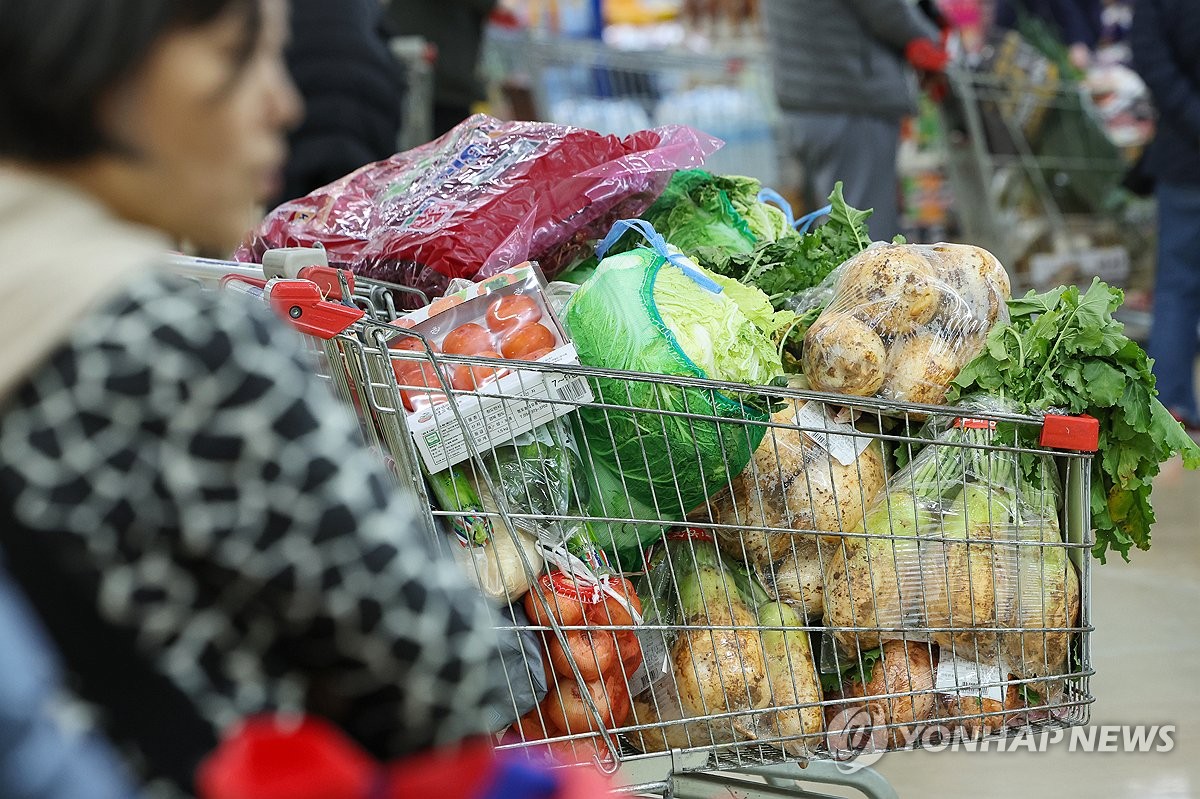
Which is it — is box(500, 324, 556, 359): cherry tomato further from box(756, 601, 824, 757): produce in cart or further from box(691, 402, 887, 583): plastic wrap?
box(756, 601, 824, 757): produce in cart

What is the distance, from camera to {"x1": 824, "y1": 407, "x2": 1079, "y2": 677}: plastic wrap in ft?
7.34

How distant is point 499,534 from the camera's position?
2.10m

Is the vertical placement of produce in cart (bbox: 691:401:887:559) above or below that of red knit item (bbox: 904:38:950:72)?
above

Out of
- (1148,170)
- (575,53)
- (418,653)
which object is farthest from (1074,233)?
(418,653)

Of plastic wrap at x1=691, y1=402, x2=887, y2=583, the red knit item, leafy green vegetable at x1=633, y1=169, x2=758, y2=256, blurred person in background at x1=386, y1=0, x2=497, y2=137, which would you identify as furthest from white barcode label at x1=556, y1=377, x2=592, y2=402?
blurred person in background at x1=386, y1=0, x2=497, y2=137

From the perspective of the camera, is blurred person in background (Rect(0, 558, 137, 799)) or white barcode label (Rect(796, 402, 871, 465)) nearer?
blurred person in background (Rect(0, 558, 137, 799))

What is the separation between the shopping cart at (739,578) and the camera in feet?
6.61

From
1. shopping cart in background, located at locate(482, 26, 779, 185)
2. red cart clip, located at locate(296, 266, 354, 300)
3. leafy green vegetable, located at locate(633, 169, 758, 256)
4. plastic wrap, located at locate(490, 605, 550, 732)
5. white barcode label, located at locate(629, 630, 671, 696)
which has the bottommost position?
shopping cart in background, located at locate(482, 26, 779, 185)

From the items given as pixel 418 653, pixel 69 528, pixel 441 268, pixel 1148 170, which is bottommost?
pixel 1148 170

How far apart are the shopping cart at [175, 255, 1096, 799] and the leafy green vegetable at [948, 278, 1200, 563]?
0.28 feet

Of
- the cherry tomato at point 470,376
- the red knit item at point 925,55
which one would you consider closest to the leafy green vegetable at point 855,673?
the cherry tomato at point 470,376

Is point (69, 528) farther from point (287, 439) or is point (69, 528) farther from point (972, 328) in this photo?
point (972, 328)

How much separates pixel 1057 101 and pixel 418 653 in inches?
243

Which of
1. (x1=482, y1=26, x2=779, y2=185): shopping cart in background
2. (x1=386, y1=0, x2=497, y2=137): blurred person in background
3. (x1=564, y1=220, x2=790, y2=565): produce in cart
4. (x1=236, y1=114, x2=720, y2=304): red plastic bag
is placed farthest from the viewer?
(x1=482, y1=26, x2=779, y2=185): shopping cart in background
